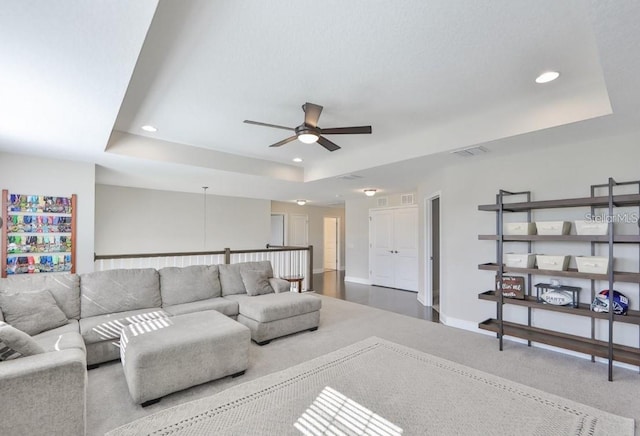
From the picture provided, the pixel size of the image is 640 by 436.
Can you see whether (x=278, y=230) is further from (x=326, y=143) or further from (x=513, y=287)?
(x=513, y=287)

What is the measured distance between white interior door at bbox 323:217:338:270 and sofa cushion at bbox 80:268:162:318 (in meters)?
7.40

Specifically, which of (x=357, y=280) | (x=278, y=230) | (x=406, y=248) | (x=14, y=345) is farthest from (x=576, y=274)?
(x=278, y=230)

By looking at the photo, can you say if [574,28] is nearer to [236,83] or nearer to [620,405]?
[236,83]

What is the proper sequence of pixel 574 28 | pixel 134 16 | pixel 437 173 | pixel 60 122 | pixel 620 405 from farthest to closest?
pixel 437 173 → pixel 60 122 → pixel 620 405 → pixel 574 28 → pixel 134 16

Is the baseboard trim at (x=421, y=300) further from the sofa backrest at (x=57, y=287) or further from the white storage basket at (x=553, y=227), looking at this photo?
the sofa backrest at (x=57, y=287)

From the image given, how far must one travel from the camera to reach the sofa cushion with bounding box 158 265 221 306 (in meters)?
3.98

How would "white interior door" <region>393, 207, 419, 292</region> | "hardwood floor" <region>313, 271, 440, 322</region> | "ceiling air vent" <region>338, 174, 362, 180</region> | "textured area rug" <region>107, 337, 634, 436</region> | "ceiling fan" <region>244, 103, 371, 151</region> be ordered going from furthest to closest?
"white interior door" <region>393, 207, 419, 292</region> → "hardwood floor" <region>313, 271, 440, 322</region> → "ceiling air vent" <region>338, 174, 362, 180</region> → "ceiling fan" <region>244, 103, 371, 151</region> → "textured area rug" <region>107, 337, 634, 436</region>

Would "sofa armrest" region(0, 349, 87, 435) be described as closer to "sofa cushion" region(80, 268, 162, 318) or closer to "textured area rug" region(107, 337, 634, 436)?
"textured area rug" region(107, 337, 634, 436)

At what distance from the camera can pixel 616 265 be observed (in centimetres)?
324

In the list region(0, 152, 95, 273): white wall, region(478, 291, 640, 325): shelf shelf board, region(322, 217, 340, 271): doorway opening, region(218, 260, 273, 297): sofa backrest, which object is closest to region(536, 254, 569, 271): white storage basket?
region(478, 291, 640, 325): shelf shelf board

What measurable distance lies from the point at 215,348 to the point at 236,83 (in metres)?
2.37

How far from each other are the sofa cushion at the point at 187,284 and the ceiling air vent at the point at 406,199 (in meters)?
4.79

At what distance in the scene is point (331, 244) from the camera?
11.3m

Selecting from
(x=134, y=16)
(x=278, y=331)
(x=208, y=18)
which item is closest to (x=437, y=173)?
(x=278, y=331)
